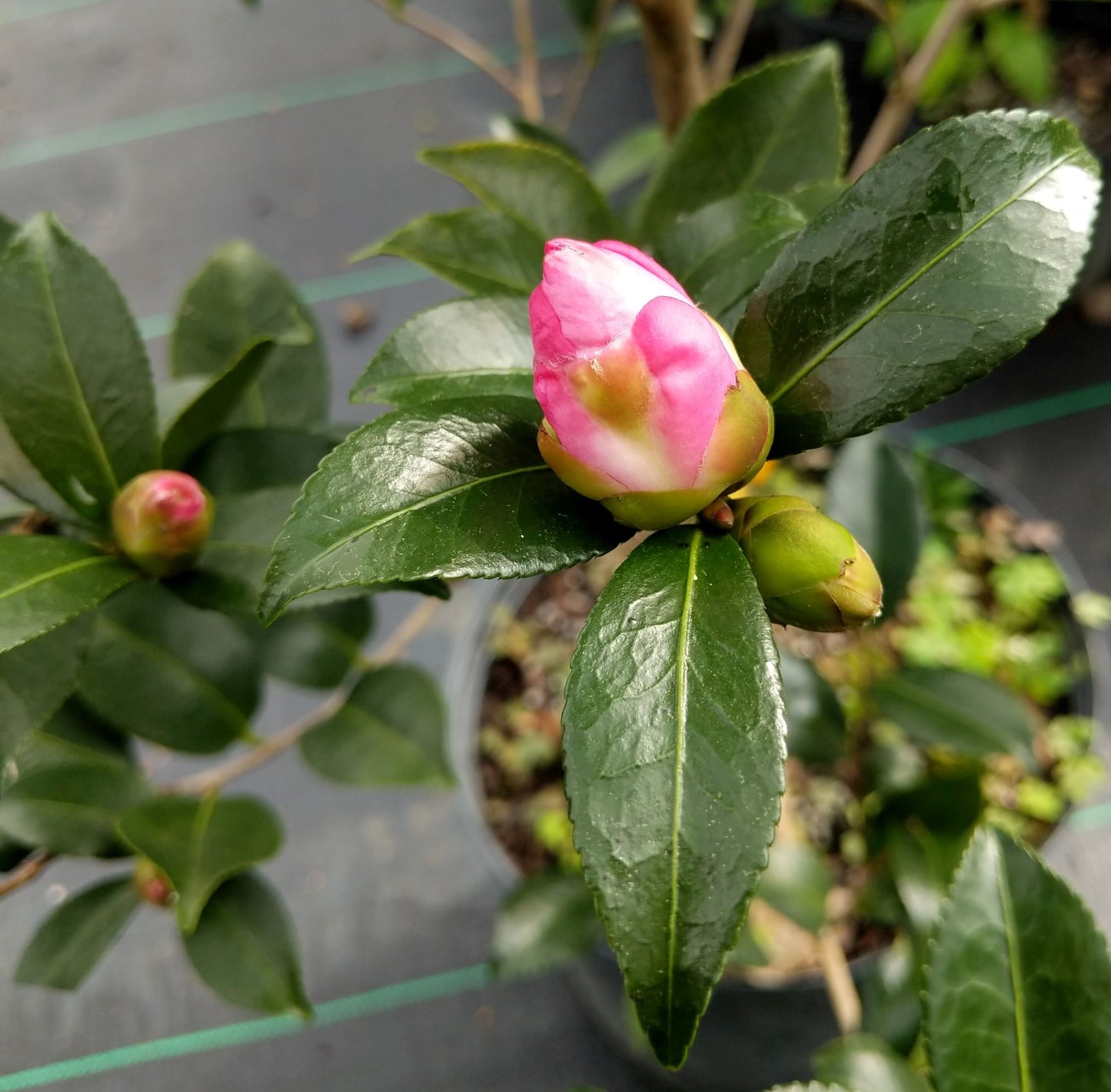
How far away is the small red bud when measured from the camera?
727 mm

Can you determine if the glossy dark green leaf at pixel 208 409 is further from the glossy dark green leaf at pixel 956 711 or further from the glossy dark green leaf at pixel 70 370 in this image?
the glossy dark green leaf at pixel 956 711

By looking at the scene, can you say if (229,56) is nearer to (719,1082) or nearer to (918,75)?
(918,75)

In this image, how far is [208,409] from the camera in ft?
1.73

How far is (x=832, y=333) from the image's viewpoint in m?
0.38

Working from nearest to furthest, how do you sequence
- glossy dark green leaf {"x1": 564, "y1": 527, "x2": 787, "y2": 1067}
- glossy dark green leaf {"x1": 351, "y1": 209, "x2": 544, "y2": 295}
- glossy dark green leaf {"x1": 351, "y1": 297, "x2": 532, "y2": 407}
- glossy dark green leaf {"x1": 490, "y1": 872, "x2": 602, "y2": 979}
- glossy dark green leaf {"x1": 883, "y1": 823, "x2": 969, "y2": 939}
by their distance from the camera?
1. glossy dark green leaf {"x1": 564, "y1": 527, "x2": 787, "y2": 1067}
2. glossy dark green leaf {"x1": 351, "y1": 297, "x2": 532, "y2": 407}
3. glossy dark green leaf {"x1": 351, "y1": 209, "x2": 544, "y2": 295}
4. glossy dark green leaf {"x1": 883, "y1": 823, "x2": 969, "y2": 939}
5. glossy dark green leaf {"x1": 490, "y1": 872, "x2": 602, "y2": 979}

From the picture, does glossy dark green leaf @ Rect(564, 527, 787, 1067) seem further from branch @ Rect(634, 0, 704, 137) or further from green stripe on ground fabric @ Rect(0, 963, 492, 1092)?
green stripe on ground fabric @ Rect(0, 963, 492, 1092)

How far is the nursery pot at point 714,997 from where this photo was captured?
961 millimetres

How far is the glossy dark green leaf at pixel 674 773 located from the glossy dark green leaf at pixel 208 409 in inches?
10.2

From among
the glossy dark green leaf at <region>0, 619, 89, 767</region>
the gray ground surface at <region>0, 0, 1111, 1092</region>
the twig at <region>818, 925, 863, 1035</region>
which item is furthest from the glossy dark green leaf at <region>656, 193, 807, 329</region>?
the gray ground surface at <region>0, 0, 1111, 1092</region>

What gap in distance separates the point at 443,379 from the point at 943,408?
4.68 ft

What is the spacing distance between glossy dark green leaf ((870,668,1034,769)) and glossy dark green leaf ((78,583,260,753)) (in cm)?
58

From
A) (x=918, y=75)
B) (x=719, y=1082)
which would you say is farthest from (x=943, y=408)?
(x=719, y=1082)

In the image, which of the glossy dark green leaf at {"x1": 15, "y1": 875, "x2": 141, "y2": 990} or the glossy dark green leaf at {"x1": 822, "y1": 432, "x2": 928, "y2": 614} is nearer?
the glossy dark green leaf at {"x1": 15, "y1": 875, "x2": 141, "y2": 990}

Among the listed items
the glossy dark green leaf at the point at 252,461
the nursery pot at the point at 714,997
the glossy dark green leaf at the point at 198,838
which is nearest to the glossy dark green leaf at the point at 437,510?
the glossy dark green leaf at the point at 252,461
